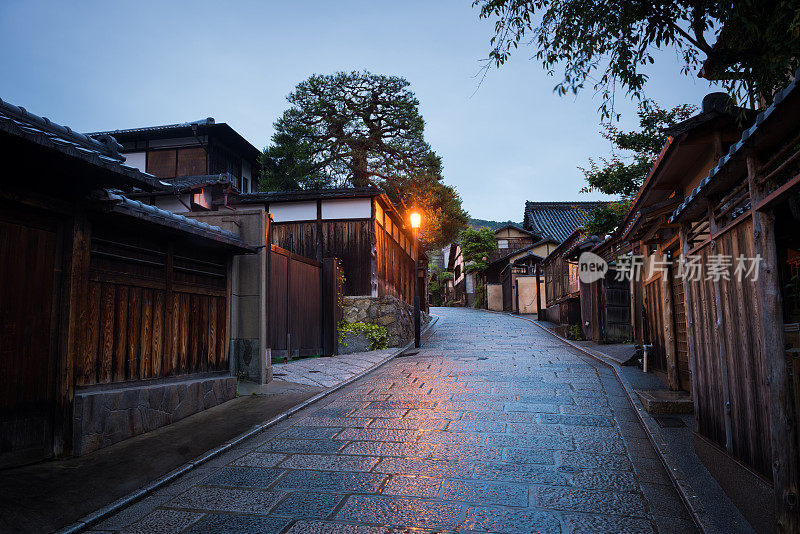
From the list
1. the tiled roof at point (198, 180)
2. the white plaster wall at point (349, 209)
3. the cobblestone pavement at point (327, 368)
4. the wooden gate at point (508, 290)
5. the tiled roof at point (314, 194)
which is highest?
the tiled roof at point (198, 180)

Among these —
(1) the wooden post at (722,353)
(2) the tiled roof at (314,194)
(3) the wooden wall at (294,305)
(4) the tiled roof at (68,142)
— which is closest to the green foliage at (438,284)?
(2) the tiled roof at (314,194)

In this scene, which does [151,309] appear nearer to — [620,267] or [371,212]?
[371,212]

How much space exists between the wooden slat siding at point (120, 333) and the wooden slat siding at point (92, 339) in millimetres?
322

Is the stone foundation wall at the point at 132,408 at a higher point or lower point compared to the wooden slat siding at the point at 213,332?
lower

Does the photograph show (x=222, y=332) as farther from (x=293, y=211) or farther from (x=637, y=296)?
(x=637, y=296)

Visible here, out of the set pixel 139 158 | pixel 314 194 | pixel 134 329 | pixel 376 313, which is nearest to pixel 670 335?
pixel 134 329

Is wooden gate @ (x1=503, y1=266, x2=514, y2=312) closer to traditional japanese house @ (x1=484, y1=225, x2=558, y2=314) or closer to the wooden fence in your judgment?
traditional japanese house @ (x1=484, y1=225, x2=558, y2=314)

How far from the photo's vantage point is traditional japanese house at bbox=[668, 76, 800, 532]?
381 cm

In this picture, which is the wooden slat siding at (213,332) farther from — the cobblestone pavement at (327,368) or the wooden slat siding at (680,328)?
the wooden slat siding at (680,328)

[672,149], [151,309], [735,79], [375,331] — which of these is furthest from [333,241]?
[735,79]

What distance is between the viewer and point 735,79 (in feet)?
21.1

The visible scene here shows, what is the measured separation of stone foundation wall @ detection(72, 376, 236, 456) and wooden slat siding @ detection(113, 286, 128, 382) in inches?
11.2

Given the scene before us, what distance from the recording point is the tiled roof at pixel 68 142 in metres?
4.76

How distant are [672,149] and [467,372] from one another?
6.70m
